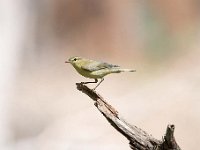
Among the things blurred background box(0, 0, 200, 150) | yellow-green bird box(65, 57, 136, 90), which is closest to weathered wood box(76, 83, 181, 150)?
yellow-green bird box(65, 57, 136, 90)

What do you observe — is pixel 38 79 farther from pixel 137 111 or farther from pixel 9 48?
pixel 137 111

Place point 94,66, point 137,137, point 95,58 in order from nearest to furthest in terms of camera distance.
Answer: point 137,137, point 94,66, point 95,58

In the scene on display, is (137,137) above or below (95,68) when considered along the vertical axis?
below

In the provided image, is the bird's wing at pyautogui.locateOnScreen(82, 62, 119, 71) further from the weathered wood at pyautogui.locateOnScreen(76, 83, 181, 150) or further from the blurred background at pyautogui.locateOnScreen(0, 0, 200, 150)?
the blurred background at pyautogui.locateOnScreen(0, 0, 200, 150)

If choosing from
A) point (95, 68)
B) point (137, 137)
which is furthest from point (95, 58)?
point (137, 137)

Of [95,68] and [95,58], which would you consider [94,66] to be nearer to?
[95,68]

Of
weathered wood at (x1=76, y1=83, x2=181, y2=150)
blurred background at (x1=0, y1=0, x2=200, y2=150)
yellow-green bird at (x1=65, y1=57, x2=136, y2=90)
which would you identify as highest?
blurred background at (x1=0, y1=0, x2=200, y2=150)

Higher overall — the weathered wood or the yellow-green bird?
the yellow-green bird

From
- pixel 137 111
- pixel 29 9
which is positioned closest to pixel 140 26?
pixel 137 111

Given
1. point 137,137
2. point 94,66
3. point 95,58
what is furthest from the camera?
point 95,58

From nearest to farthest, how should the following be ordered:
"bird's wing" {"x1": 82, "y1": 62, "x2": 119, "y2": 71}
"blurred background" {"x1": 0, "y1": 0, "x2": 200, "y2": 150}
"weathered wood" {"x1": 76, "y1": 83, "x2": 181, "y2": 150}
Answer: "weathered wood" {"x1": 76, "y1": 83, "x2": 181, "y2": 150}
"bird's wing" {"x1": 82, "y1": 62, "x2": 119, "y2": 71}
"blurred background" {"x1": 0, "y1": 0, "x2": 200, "y2": 150}

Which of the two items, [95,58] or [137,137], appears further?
[95,58]
